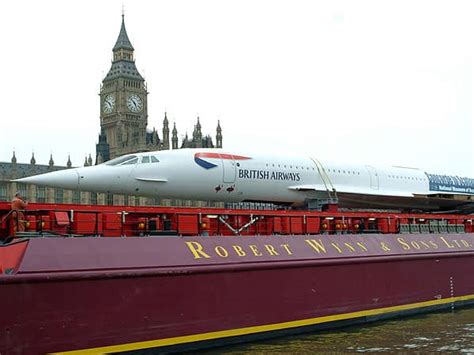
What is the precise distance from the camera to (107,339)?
1088 cm

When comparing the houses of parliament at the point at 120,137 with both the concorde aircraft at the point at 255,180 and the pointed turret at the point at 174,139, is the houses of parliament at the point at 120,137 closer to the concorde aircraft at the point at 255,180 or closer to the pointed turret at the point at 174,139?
the pointed turret at the point at 174,139

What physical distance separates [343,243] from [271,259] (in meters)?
3.14

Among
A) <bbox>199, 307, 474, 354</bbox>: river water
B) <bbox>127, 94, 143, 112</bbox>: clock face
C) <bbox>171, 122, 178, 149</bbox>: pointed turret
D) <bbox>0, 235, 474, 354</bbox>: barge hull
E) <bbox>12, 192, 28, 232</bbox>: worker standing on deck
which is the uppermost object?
<bbox>127, 94, 143, 112</bbox>: clock face

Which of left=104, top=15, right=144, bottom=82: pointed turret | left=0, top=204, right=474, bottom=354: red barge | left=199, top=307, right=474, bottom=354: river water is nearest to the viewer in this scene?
left=0, top=204, right=474, bottom=354: red barge

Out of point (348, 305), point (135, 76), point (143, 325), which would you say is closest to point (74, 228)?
point (143, 325)

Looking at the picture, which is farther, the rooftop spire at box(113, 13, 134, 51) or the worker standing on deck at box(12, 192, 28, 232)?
the rooftop spire at box(113, 13, 134, 51)

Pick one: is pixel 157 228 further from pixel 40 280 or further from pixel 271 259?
pixel 40 280

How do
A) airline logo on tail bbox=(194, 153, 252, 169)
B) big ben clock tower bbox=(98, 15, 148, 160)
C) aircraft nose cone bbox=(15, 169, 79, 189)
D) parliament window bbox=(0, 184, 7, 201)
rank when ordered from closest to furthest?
aircraft nose cone bbox=(15, 169, 79, 189) → airline logo on tail bbox=(194, 153, 252, 169) → parliament window bbox=(0, 184, 7, 201) → big ben clock tower bbox=(98, 15, 148, 160)

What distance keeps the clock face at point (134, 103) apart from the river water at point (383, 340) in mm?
129496

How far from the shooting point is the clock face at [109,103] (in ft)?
473

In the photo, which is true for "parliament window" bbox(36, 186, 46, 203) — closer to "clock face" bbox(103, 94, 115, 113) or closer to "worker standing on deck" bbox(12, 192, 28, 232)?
"clock face" bbox(103, 94, 115, 113)

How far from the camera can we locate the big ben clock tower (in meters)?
133

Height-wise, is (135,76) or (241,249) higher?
(135,76)

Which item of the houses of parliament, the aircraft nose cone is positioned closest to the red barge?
the aircraft nose cone
